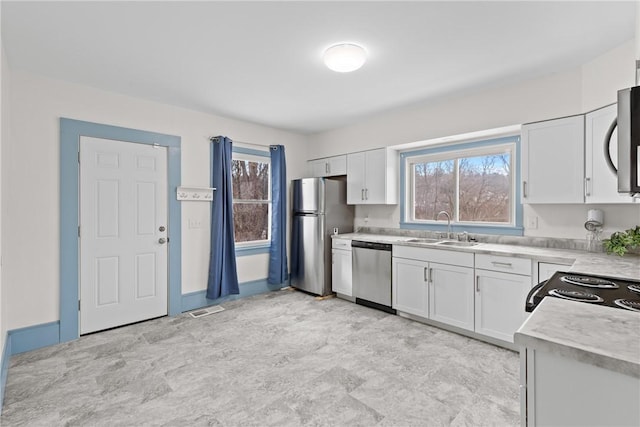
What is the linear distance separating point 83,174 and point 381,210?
3570 mm

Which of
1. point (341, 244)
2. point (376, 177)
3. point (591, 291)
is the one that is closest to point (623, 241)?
point (591, 291)

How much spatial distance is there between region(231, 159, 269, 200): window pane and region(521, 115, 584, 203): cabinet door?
330 centimetres

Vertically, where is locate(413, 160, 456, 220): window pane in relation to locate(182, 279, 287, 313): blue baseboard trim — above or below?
above

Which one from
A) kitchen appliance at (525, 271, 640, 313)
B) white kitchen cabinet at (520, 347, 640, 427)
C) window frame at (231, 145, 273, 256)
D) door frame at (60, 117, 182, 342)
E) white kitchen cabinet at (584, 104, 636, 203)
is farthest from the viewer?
window frame at (231, 145, 273, 256)

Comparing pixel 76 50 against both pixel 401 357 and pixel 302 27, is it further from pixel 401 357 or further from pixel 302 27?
pixel 401 357

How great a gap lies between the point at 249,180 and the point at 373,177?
179cm

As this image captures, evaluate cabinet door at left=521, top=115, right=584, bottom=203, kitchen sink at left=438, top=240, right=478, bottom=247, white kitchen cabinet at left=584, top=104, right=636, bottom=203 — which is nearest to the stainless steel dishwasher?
kitchen sink at left=438, top=240, right=478, bottom=247

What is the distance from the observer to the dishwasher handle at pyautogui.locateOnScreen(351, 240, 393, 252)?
3.80 m

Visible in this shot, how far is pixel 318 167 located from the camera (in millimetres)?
5109

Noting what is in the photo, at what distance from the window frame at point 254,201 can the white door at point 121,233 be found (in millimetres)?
991

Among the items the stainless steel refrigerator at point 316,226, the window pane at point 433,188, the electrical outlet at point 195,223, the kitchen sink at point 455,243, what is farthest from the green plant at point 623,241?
the electrical outlet at point 195,223

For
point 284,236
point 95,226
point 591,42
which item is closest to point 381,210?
point 284,236

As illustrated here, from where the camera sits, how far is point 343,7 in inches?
76.5

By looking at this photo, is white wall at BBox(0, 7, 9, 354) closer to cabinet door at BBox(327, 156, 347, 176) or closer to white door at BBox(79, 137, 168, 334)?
white door at BBox(79, 137, 168, 334)
